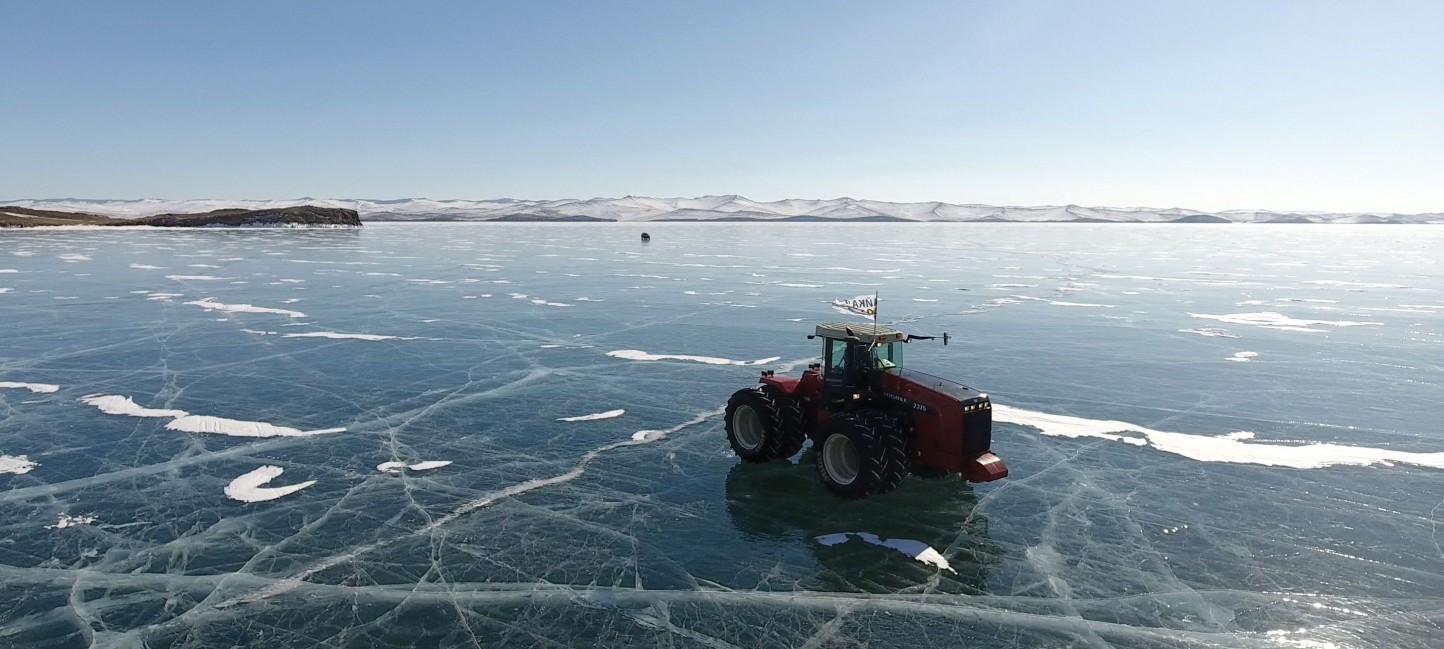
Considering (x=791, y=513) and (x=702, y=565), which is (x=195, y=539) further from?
(x=791, y=513)

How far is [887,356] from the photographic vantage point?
9.02m

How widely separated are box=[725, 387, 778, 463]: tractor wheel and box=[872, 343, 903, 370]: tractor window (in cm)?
135

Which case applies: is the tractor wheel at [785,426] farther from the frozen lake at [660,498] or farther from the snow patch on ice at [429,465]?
the snow patch on ice at [429,465]

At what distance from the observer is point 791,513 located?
8.07 m

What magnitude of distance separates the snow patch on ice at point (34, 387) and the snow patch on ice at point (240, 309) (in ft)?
25.9

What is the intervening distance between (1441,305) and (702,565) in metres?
31.3

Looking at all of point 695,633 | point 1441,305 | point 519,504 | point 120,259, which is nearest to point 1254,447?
point 695,633

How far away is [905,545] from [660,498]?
2.62 metres

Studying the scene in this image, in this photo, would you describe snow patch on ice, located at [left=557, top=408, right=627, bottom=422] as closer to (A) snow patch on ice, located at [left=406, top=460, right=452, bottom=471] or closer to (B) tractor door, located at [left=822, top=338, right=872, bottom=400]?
(A) snow patch on ice, located at [left=406, top=460, right=452, bottom=471]

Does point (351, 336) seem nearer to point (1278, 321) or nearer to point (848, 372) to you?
point (848, 372)

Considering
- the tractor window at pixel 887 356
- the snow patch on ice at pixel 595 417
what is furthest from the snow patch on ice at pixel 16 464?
the tractor window at pixel 887 356

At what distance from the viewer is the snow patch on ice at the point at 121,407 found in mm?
11266

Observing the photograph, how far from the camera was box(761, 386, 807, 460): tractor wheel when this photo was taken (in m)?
9.32

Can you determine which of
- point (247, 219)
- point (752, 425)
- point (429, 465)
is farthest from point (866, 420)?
point (247, 219)
